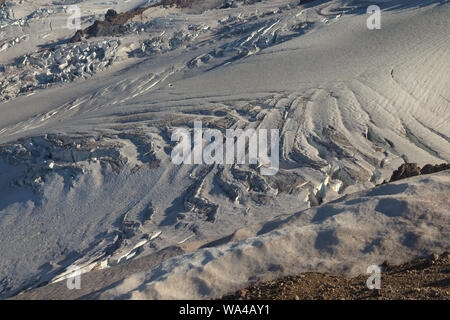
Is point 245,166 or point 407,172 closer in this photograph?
point 407,172

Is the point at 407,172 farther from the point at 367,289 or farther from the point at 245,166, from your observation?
the point at 367,289

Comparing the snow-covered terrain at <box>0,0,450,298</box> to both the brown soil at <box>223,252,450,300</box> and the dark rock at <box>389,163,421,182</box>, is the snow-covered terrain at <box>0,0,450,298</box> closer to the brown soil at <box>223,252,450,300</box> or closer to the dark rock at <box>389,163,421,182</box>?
the brown soil at <box>223,252,450,300</box>

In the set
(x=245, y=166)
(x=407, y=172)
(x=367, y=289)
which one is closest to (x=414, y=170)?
(x=407, y=172)

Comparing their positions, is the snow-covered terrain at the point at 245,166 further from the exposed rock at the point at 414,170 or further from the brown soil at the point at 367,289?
the exposed rock at the point at 414,170

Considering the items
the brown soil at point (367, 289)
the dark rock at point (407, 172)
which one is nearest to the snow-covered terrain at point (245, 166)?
the brown soil at point (367, 289)

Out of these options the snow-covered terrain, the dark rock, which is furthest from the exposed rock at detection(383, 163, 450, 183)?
the snow-covered terrain

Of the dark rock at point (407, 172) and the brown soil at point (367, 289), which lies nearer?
the brown soil at point (367, 289)

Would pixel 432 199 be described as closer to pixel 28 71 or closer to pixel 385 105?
pixel 385 105
